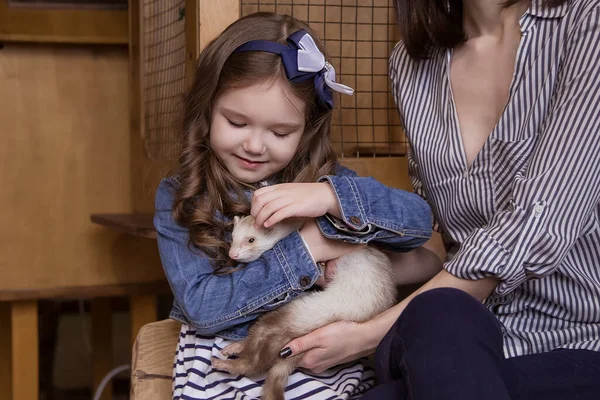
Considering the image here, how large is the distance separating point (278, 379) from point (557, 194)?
49 centimetres

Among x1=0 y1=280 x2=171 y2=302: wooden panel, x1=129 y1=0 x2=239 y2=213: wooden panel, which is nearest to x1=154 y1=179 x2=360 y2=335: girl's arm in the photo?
x1=129 y1=0 x2=239 y2=213: wooden panel

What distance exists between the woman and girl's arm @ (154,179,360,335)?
0.09 metres

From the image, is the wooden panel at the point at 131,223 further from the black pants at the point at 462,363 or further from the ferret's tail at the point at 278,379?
the black pants at the point at 462,363

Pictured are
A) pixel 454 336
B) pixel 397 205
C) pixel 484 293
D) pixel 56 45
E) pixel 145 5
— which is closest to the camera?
pixel 454 336

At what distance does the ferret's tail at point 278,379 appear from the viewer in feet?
3.90

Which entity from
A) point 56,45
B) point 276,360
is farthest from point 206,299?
point 56,45

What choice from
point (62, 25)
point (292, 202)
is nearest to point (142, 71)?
point (62, 25)

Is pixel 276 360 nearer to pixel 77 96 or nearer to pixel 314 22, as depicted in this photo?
pixel 314 22

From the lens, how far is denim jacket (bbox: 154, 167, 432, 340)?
1280mm

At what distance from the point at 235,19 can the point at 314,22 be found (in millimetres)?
498

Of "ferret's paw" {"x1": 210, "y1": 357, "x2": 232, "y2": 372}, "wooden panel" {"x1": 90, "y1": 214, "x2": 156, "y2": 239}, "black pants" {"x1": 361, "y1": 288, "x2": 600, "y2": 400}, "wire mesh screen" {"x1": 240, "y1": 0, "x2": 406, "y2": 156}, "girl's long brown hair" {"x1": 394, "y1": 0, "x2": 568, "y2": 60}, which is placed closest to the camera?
"black pants" {"x1": 361, "y1": 288, "x2": 600, "y2": 400}

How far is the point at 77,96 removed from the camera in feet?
7.59

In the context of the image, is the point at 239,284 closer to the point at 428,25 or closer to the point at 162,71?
the point at 428,25

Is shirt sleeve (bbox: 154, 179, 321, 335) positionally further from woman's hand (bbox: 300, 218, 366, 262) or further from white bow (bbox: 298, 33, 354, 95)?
white bow (bbox: 298, 33, 354, 95)
